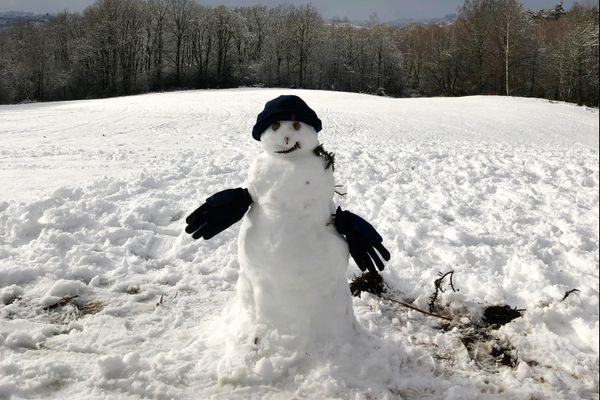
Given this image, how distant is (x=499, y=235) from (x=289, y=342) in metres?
3.27

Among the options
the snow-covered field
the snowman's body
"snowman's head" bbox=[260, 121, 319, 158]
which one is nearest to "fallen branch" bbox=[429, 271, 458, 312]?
the snow-covered field

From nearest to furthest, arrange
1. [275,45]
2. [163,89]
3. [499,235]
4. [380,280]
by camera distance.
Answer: [380,280]
[499,235]
[163,89]
[275,45]

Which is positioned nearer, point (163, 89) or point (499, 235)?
point (499, 235)

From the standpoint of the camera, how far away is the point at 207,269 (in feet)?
14.1

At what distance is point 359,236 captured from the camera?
3.04m

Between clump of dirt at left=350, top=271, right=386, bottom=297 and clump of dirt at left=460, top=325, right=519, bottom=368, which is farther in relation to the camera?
clump of dirt at left=350, top=271, right=386, bottom=297

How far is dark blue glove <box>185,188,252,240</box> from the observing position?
2.99m

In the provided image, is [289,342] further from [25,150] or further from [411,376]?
[25,150]

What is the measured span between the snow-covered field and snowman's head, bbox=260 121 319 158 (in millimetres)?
1278

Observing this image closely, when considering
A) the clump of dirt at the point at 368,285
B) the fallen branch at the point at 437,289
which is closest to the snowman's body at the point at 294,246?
the clump of dirt at the point at 368,285

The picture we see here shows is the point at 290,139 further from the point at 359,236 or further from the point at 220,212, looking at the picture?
the point at 359,236

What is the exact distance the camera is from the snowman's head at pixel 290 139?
277cm

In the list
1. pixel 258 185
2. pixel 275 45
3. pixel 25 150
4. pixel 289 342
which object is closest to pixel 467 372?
pixel 289 342

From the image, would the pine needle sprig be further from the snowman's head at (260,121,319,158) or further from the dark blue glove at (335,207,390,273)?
the dark blue glove at (335,207,390,273)
